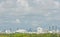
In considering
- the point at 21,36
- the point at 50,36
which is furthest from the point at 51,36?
the point at 21,36

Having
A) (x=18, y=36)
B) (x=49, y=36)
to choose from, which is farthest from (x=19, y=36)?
(x=49, y=36)

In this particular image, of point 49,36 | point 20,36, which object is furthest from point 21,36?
point 49,36

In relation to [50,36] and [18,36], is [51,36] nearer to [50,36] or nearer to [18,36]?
[50,36]

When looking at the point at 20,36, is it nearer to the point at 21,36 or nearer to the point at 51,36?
the point at 21,36

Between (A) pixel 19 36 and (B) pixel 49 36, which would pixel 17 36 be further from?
(B) pixel 49 36

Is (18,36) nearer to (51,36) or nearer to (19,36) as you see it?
(19,36)

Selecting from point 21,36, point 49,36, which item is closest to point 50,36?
point 49,36
